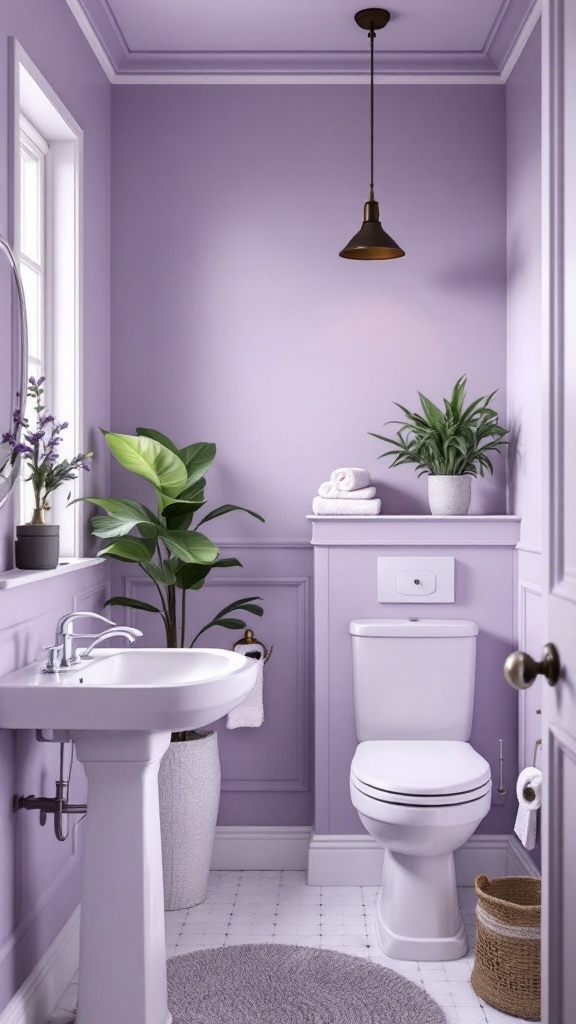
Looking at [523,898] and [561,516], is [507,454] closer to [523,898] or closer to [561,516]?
[523,898]

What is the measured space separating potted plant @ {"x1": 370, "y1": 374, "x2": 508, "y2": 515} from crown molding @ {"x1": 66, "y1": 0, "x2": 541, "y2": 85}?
1.03 meters

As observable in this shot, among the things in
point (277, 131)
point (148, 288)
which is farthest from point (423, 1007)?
point (277, 131)

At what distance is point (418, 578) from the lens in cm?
297

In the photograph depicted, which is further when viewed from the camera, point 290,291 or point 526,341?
point 290,291

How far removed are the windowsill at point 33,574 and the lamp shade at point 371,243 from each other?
3.92 ft

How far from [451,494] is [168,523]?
2.93ft

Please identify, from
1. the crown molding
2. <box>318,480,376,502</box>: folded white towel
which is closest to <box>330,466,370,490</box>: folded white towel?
<box>318,480,376,502</box>: folded white towel

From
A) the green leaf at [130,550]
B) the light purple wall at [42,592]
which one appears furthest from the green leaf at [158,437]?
→ the green leaf at [130,550]

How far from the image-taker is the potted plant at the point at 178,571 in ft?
8.95

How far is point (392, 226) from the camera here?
3172mm

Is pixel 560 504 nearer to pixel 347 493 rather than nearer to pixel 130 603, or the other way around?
pixel 347 493

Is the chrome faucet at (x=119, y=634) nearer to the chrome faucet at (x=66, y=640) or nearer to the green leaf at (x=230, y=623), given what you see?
the chrome faucet at (x=66, y=640)

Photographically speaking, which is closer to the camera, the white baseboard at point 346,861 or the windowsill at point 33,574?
the windowsill at point 33,574

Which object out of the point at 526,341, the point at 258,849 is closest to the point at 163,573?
the point at 258,849
